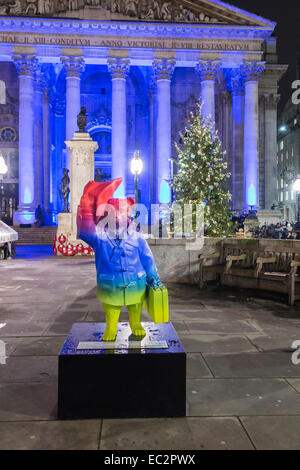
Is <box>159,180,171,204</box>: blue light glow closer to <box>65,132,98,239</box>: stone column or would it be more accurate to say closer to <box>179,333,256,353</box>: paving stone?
<box>65,132,98,239</box>: stone column

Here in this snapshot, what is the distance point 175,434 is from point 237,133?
40173 millimetres

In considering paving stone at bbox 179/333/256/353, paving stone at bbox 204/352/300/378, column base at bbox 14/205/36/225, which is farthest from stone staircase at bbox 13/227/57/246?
paving stone at bbox 204/352/300/378

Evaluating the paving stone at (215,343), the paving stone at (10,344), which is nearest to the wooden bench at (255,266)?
the paving stone at (215,343)

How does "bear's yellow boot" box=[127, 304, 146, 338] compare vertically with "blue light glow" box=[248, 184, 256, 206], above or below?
below

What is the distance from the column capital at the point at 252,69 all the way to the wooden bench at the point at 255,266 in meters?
30.4

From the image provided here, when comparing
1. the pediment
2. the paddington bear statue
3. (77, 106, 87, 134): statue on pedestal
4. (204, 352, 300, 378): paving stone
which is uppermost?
the pediment

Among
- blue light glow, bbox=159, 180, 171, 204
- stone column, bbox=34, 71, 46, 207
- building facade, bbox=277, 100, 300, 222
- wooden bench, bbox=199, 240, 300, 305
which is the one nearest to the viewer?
wooden bench, bbox=199, 240, 300, 305

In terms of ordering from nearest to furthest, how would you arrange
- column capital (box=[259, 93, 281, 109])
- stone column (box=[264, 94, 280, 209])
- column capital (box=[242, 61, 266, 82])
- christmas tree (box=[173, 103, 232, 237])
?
christmas tree (box=[173, 103, 232, 237]) < column capital (box=[242, 61, 266, 82]) < stone column (box=[264, 94, 280, 209]) < column capital (box=[259, 93, 281, 109])

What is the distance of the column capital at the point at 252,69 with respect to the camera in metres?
38.5

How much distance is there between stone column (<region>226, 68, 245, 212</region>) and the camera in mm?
40312

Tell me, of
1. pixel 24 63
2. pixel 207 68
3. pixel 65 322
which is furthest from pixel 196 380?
pixel 24 63

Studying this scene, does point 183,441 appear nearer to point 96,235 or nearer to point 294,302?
point 96,235

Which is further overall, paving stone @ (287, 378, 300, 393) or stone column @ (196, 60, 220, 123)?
stone column @ (196, 60, 220, 123)

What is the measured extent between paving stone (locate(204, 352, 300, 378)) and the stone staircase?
96.4 feet
